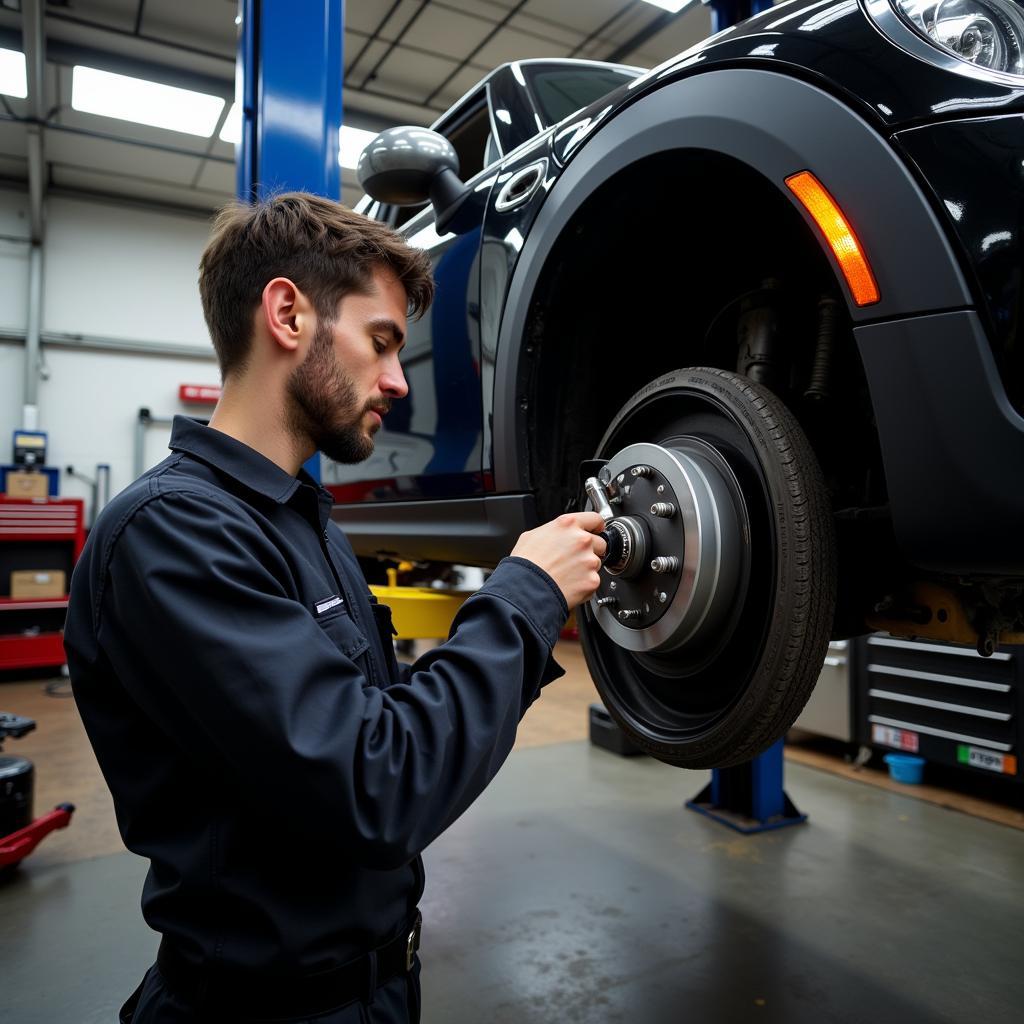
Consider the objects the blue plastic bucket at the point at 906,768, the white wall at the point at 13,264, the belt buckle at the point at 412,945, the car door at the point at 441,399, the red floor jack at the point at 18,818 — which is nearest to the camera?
the belt buckle at the point at 412,945

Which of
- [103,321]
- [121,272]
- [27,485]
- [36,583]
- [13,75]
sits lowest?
[36,583]

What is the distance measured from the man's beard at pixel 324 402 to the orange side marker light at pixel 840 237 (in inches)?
19.1

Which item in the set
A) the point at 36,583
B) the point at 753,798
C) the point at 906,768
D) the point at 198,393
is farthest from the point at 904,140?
the point at 198,393

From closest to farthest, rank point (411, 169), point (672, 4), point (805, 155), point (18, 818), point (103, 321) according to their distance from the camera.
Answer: point (805, 155)
point (411, 169)
point (18, 818)
point (672, 4)
point (103, 321)

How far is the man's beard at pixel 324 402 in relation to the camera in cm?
78

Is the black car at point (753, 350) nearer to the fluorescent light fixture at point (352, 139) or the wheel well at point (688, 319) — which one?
the wheel well at point (688, 319)

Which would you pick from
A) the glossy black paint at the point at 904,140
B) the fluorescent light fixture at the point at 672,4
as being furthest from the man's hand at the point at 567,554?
the fluorescent light fixture at the point at 672,4

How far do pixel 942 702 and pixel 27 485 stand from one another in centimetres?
564

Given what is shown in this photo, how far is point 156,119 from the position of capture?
19.0ft

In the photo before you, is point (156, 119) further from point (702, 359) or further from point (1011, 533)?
point (1011, 533)

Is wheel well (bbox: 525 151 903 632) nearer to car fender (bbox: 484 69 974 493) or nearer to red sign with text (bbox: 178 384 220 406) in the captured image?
car fender (bbox: 484 69 974 493)

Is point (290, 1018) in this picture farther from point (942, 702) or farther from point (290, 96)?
point (942, 702)

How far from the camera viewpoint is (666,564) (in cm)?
91

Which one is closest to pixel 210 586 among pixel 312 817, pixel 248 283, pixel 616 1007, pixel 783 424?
pixel 312 817
